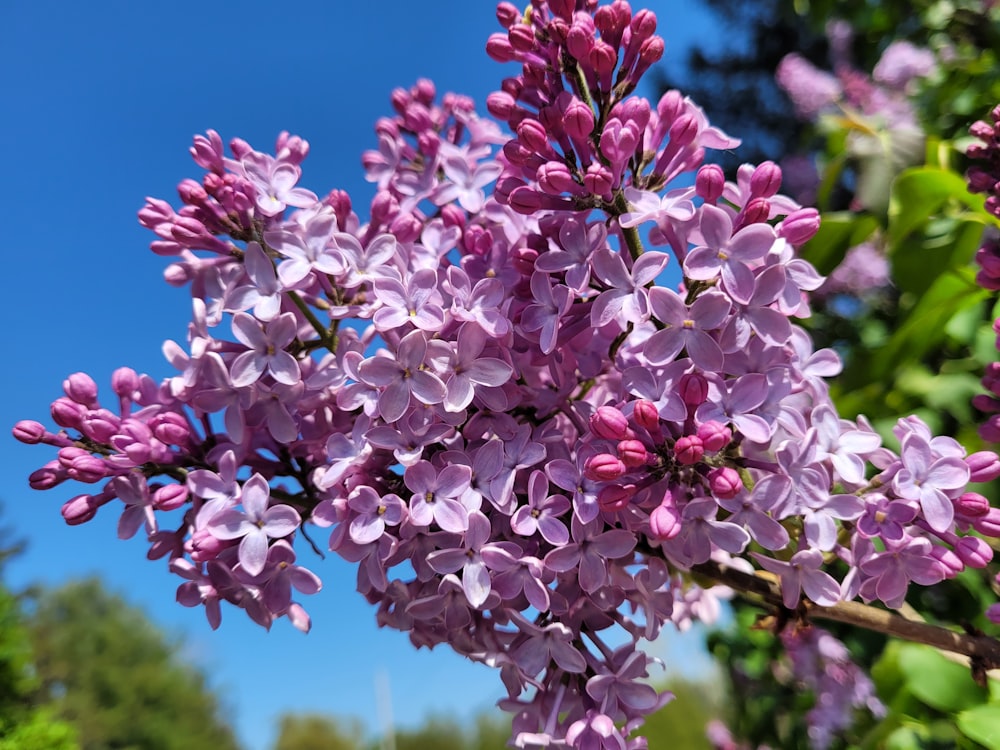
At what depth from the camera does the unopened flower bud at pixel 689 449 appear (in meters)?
0.63

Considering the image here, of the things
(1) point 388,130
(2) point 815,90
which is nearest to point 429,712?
(2) point 815,90

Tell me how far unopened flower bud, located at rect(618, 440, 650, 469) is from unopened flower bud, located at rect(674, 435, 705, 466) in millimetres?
30

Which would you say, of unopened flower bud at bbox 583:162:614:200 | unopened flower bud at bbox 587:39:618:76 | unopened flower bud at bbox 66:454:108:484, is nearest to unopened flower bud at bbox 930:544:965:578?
unopened flower bud at bbox 583:162:614:200

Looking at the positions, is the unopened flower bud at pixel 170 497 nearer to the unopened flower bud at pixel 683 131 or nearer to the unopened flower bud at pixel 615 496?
the unopened flower bud at pixel 615 496

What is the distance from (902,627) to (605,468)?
0.34 metres

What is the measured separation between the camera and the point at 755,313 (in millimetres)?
665

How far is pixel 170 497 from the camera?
0.76 meters

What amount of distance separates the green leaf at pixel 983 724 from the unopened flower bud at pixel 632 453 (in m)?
0.52

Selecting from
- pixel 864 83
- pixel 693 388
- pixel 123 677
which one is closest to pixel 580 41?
pixel 693 388

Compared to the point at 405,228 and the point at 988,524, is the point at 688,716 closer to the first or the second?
the point at 988,524

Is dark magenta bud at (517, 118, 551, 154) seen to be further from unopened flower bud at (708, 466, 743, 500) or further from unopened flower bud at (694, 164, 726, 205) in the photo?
unopened flower bud at (708, 466, 743, 500)

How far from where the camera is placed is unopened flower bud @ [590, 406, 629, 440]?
2.11 ft

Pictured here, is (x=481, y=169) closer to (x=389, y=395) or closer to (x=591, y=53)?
(x=591, y=53)

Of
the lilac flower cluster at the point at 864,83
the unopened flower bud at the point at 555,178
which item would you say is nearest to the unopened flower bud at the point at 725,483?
the unopened flower bud at the point at 555,178
